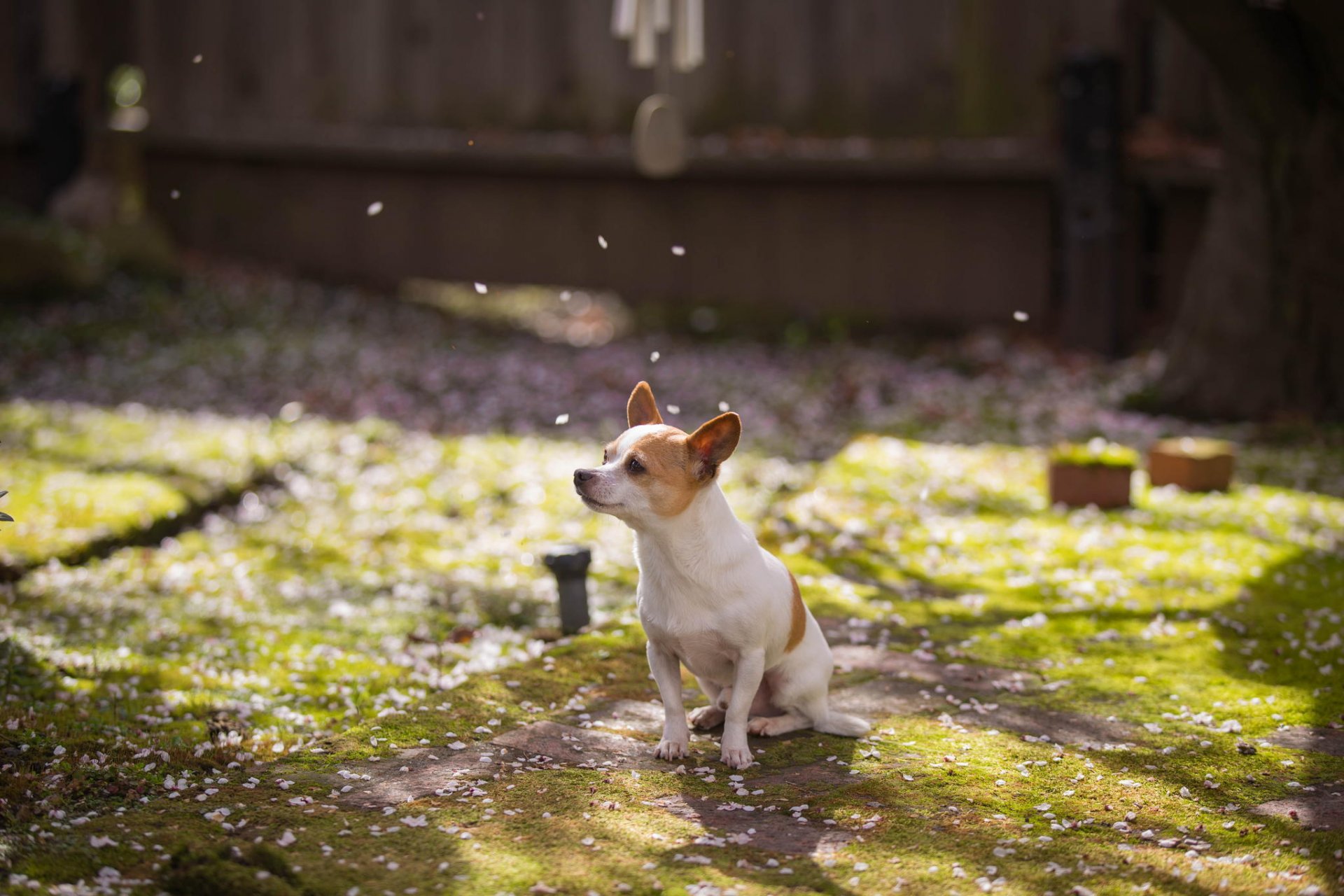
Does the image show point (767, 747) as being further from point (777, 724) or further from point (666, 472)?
point (666, 472)

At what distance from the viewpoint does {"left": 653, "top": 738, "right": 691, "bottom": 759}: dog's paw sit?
13.9 ft

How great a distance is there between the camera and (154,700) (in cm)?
495

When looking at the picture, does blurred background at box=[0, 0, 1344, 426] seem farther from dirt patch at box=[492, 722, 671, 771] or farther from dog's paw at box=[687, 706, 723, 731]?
dirt patch at box=[492, 722, 671, 771]

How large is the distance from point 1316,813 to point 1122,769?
572 millimetres

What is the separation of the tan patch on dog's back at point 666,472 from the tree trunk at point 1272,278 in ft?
22.1

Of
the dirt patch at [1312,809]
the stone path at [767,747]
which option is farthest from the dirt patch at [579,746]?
the dirt patch at [1312,809]

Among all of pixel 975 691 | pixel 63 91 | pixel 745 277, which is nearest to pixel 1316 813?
pixel 975 691

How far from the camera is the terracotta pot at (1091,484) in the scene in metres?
7.67

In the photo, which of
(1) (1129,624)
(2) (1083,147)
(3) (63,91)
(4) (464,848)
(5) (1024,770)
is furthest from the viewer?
(3) (63,91)

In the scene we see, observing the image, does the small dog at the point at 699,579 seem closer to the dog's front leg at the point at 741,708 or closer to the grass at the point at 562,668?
the dog's front leg at the point at 741,708

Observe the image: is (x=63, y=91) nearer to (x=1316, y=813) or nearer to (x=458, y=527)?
(x=458, y=527)

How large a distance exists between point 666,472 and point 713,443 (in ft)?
0.55

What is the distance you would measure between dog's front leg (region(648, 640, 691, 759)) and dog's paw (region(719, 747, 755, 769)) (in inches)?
5.6

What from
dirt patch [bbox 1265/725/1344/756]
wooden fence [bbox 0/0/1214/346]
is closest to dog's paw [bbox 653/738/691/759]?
dirt patch [bbox 1265/725/1344/756]
